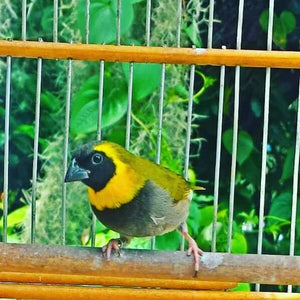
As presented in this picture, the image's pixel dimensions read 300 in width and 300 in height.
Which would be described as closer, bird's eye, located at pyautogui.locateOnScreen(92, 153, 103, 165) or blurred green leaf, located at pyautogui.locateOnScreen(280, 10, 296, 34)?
bird's eye, located at pyautogui.locateOnScreen(92, 153, 103, 165)

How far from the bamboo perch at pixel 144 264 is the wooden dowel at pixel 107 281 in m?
0.11

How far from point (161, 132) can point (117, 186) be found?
310 mm

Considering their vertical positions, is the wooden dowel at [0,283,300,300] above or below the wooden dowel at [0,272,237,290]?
below

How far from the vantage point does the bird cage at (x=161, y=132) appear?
5.44ft

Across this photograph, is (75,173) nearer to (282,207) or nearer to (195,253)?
(195,253)

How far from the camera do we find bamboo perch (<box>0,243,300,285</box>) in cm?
162

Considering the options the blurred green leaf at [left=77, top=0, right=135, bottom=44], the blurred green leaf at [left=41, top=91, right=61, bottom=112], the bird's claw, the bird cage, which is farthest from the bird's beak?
the blurred green leaf at [left=41, top=91, right=61, bottom=112]

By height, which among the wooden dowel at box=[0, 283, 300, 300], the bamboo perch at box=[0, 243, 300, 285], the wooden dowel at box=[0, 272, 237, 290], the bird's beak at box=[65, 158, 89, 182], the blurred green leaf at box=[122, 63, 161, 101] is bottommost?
the wooden dowel at box=[0, 283, 300, 300]

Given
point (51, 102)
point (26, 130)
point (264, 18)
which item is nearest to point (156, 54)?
point (264, 18)

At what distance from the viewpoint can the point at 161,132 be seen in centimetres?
193

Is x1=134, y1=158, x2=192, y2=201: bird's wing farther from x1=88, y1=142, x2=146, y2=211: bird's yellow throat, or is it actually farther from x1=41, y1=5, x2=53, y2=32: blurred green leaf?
x1=41, y1=5, x2=53, y2=32: blurred green leaf

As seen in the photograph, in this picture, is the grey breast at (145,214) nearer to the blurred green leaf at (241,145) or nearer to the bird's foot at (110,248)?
the bird's foot at (110,248)

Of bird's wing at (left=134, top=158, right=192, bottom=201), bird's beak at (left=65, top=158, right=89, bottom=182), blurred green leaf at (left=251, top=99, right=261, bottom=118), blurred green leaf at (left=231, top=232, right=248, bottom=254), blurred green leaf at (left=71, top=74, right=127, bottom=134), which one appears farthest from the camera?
blurred green leaf at (left=251, top=99, right=261, bottom=118)

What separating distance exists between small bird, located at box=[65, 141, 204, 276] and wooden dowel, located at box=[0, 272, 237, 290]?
11 centimetres
